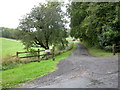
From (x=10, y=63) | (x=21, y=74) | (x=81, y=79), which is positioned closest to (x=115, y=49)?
(x=81, y=79)

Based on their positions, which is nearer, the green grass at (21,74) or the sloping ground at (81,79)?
the sloping ground at (81,79)

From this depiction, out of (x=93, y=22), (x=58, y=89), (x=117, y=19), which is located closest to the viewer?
(x=58, y=89)

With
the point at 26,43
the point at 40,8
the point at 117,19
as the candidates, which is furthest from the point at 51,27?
the point at 117,19

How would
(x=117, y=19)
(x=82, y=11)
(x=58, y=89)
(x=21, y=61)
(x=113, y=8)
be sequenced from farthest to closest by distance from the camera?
(x=82, y=11)
(x=113, y=8)
(x=117, y=19)
(x=21, y=61)
(x=58, y=89)

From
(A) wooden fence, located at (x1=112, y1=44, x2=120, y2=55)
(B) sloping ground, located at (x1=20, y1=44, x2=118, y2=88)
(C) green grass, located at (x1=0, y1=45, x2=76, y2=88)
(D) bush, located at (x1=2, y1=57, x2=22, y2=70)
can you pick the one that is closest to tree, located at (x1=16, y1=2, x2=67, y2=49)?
(D) bush, located at (x1=2, y1=57, x2=22, y2=70)

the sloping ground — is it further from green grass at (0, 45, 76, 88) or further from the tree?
the tree

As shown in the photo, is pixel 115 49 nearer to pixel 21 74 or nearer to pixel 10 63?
pixel 21 74

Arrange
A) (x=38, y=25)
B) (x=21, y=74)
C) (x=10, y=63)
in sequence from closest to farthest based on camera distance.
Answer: (x=21, y=74), (x=10, y=63), (x=38, y=25)

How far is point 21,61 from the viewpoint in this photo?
33.3 ft

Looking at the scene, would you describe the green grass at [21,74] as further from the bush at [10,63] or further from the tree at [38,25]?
the tree at [38,25]

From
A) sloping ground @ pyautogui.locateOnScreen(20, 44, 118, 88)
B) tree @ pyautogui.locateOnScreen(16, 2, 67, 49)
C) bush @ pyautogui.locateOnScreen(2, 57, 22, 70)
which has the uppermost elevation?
tree @ pyautogui.locateOnScreen(16, 2, 67, 49)

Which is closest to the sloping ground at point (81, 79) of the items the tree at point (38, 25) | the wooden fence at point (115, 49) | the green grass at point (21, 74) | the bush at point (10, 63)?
the green grass at point (21, 74)

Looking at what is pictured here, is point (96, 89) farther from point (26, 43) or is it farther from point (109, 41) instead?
point (26, 43)

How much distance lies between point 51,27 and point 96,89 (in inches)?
522
